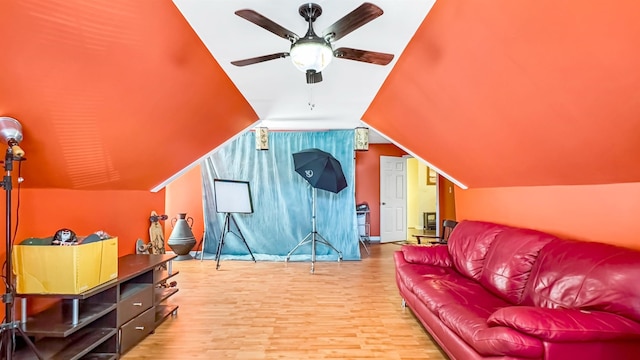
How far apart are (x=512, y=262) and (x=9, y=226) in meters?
3.35

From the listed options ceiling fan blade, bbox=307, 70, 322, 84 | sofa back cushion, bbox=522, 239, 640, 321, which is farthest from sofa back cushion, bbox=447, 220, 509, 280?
ceiling fan blade, bbox=307, 70, 322, 84

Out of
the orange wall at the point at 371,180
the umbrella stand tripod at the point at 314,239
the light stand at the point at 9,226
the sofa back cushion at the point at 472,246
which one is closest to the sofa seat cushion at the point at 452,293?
the sofa back cushion at the point at 472,246

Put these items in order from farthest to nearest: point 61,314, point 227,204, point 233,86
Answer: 1. point 227,204
2. point 233,86
3. point 61,314

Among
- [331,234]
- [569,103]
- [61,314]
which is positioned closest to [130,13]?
[61,314]

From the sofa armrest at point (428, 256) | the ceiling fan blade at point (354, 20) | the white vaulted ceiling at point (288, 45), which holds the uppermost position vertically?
the white vaulted ceiling at point (288, 45)

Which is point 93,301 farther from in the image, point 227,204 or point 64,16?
point 227,204

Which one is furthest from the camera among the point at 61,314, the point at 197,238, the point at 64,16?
the point at 197,238

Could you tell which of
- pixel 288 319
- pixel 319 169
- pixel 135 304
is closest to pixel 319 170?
pixel 319 169

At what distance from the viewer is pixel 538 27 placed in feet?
5.04

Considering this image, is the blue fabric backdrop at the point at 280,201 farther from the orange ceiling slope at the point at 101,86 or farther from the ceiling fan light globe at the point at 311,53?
the ceiling fan light globe at the point at 311,53

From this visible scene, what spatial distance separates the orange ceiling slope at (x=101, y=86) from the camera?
150 centimetres

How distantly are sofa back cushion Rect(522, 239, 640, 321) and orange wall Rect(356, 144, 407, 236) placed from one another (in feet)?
17.6

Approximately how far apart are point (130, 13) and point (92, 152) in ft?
3.84

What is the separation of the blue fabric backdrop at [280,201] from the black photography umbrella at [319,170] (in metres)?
0.50
